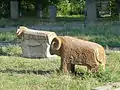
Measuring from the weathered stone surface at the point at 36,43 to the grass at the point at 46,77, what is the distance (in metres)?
1.38

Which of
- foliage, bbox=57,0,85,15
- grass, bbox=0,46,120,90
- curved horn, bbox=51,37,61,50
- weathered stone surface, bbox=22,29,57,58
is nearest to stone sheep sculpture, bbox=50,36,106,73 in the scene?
curved horn, bbox=51,37,61,50

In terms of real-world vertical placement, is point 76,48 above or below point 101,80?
above

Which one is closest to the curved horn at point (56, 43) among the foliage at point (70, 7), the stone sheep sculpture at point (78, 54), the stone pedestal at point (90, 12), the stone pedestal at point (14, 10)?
the stone sheep sculpture at point (78, 54)

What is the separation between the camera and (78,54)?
341 inches

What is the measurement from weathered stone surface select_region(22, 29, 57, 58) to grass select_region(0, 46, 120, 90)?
4.52 ft

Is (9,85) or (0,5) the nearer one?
(9,85)

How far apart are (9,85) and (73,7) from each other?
1450 inches

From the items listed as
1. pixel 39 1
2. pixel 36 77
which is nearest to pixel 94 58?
pixel 36 77

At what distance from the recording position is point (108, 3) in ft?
118

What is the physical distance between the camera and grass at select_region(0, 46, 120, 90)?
775cm

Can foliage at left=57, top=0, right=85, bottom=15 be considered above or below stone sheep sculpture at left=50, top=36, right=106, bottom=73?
below

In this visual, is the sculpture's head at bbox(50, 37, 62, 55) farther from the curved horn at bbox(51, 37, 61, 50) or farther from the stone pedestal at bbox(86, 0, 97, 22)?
the stone pedestal at bbox(86, 0, 97, 22)

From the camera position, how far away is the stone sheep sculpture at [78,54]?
8625mm

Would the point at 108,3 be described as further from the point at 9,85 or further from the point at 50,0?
the point at 9,85
